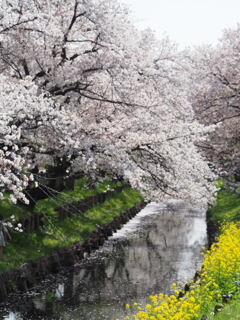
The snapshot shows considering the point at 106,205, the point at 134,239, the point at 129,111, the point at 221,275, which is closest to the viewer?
the point at 221,275

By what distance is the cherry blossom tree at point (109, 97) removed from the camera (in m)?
19.2

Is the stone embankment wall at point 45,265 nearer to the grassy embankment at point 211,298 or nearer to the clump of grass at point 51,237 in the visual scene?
the clump of grass at point 51,237

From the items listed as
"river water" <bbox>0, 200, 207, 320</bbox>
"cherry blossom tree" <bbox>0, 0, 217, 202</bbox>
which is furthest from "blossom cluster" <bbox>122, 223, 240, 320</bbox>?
"cherry blossom tree" <bbox>0, 0, 217, 202</bbox>

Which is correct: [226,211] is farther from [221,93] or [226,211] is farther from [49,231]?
[49,231]

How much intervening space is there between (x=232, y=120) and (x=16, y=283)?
21.4 metres

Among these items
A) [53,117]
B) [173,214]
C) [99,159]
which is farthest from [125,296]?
[173,214]

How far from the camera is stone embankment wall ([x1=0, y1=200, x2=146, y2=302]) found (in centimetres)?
1903

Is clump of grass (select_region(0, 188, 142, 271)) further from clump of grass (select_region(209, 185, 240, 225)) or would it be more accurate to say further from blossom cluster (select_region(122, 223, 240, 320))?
clump of grass (select_region(209, 185, 240, 225))

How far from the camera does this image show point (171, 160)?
845 inches

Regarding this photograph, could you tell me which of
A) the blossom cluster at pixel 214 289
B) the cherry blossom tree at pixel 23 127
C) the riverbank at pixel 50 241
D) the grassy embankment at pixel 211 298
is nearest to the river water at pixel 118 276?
the riverbank at pixel 50 241

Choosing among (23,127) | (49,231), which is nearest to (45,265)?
(49,231)

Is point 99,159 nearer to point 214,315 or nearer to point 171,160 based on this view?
point 171,160

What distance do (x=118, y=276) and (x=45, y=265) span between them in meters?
3.64

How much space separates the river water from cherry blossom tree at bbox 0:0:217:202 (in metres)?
4.12
